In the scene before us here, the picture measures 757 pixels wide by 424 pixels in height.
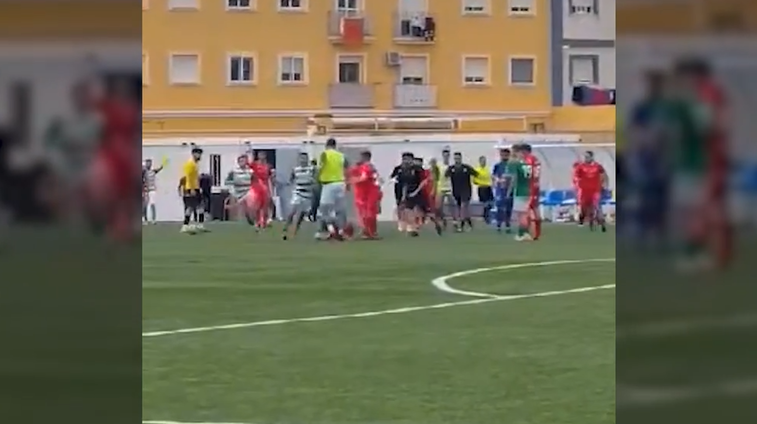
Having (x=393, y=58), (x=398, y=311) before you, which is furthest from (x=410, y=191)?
(x=393, y=58)

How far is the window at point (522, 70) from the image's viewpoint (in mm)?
24703

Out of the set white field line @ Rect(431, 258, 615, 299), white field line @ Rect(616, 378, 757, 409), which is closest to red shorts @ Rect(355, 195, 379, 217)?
white field line @ Rect(431, 258, 615, 299)

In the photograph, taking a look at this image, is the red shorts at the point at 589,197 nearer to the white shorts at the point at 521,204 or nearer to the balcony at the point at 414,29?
the white shorts at the point at 521,204

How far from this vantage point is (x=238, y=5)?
22.6 meters

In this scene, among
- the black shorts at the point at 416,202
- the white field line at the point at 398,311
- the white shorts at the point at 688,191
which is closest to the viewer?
the white shorts at the point at 688,191

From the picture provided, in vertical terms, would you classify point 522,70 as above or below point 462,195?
above

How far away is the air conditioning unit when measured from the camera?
86.0 ft

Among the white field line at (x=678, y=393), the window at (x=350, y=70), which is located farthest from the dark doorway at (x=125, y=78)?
the window at (x=350, y=70)

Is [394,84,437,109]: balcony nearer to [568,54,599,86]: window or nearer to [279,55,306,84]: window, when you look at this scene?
[279,55,306,84]: window

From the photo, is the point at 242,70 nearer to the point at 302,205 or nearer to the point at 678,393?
the point at 302,205

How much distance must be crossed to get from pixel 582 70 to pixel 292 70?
548 cm

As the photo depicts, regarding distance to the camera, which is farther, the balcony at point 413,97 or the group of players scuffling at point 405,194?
the balcony at point 413,97

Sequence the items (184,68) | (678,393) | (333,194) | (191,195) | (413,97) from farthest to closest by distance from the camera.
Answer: (413,97) → (184,68) → (191,195) → (333,194) → (678,393)

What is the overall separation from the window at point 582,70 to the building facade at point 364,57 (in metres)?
0.62
